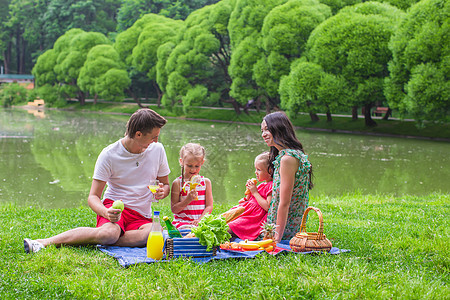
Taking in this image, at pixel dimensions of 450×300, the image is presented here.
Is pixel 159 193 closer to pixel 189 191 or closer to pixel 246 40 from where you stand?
pixel 189 191

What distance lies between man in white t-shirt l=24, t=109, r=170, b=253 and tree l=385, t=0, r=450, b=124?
1572 cm

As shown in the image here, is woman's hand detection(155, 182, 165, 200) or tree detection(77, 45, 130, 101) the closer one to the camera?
woman's hand detection(155, 182, 165, 200)

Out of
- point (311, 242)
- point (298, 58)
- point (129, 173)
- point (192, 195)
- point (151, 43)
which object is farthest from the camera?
point (151, 43)

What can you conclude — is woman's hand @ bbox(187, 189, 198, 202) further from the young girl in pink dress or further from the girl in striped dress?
the young girl in pink dress

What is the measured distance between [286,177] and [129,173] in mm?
1290

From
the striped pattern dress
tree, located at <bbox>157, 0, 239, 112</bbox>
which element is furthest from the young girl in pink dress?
tree, located at <bbox>157, 0, 239, 112</bbox>

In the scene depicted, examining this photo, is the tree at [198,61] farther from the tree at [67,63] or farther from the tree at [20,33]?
the tree at [20,33]

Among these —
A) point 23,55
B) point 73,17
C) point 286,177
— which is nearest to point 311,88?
point 286,177

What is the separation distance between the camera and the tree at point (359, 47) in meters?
20.6

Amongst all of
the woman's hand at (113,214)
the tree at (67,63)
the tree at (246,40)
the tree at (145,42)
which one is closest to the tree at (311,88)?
the tree at (246,40)

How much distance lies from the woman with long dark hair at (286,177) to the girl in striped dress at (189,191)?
2.12ft

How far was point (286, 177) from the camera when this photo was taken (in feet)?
12.7

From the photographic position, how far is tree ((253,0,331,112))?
918 inches

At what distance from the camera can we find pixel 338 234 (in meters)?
4.61
